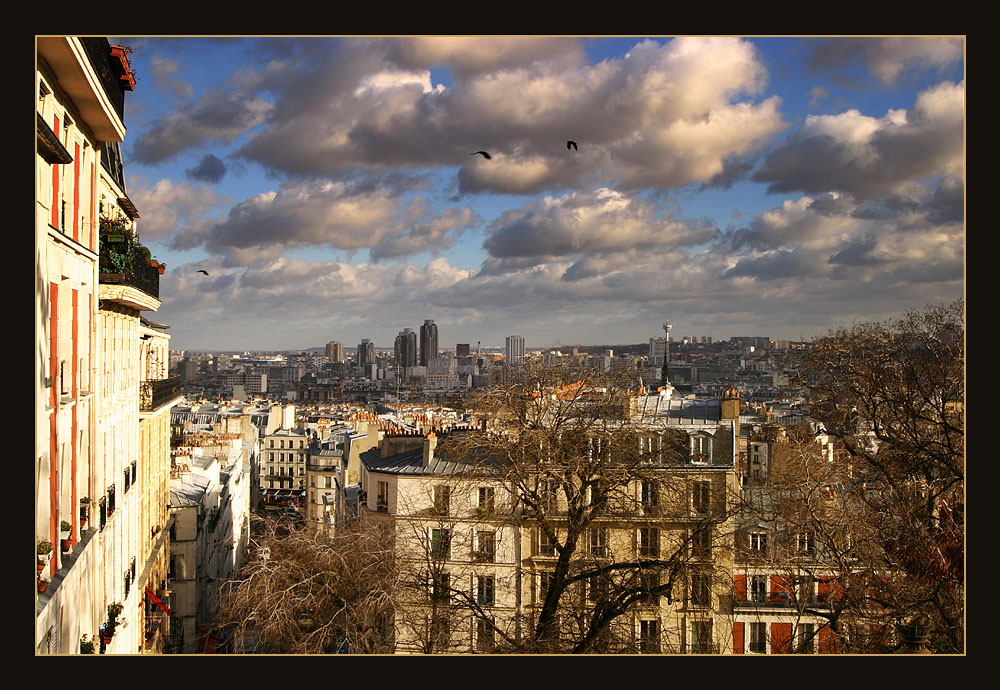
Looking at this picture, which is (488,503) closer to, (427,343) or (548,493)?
(548,493)

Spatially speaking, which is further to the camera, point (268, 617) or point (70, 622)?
point (268, 617)

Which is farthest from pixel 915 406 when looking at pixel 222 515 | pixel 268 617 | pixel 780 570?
pixel 222 515

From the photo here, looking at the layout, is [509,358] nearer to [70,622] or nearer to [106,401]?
[106,401]

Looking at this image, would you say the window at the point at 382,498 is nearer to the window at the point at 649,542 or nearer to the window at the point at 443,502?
the window at the point at 443,502

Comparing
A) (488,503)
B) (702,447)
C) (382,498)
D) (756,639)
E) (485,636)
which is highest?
(702,447)

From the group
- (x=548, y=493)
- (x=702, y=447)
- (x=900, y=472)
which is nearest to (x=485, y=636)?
(x=548, y=493)

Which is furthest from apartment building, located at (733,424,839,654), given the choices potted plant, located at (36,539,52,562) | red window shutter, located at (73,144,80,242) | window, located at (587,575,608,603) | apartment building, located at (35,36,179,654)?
red window shutter, located at (73,144,80,242)
